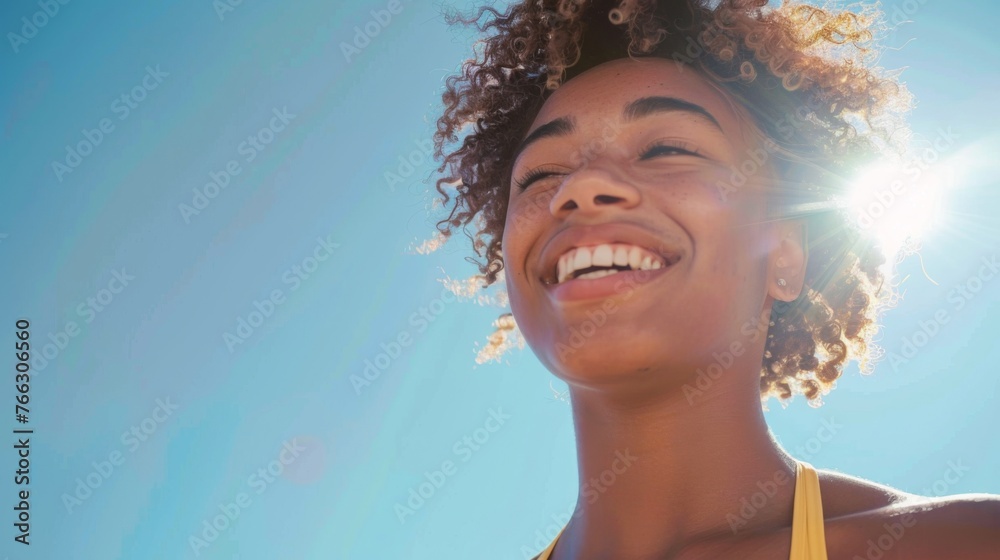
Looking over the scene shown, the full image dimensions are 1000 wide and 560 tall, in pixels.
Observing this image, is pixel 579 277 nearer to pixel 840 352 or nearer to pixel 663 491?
pixel 663 491

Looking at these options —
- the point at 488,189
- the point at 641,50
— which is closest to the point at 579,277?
the point at 641,50

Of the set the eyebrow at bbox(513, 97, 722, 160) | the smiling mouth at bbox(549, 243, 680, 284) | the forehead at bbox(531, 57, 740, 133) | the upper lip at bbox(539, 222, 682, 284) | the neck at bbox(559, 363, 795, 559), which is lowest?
the neck at bbox(559, 363, 795, 559)

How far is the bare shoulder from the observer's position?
1.96 meters

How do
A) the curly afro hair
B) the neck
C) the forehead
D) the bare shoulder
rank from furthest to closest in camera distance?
the curly afro hair → the forehead → the neck → the bare shoulder

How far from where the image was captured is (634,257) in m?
2.61

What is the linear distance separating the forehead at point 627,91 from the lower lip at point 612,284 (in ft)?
2.26

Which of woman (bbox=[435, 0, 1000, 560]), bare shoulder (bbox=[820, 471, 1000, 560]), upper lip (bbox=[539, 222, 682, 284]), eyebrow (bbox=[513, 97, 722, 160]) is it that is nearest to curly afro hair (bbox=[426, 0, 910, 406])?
woman (bbox=[435, 0, 1000, 560])

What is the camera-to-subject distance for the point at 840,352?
12.3 feet

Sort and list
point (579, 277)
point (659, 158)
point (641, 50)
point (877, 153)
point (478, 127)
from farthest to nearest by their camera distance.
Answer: point (478, 127), point (877, 153), point (641, 50), point (659, 158), point (579, 277)

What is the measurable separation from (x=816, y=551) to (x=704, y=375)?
0.65m

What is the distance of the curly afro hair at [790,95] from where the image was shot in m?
3.39

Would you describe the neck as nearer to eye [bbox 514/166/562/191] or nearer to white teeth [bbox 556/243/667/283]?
white teeth [bbox 556/243/667/283]

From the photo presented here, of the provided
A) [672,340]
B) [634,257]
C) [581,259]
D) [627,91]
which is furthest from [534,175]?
[672,340]

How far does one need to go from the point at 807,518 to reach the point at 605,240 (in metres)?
1.02
